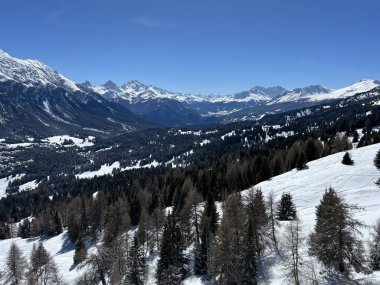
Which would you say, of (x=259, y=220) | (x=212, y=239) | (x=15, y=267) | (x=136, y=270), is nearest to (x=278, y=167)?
(x=259, y=220)

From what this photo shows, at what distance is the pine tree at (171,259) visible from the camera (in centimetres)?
7500

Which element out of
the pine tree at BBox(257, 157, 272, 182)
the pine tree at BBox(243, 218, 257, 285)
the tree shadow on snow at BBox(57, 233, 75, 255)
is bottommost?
the tree shadow on snow at BBox(57, 233, 75, 255)

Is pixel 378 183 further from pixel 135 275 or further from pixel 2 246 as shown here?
pixel 2 246

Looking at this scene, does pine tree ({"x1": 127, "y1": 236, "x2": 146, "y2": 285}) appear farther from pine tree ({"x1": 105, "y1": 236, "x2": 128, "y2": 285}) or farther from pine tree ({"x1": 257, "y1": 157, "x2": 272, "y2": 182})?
pine tree ({"x1": 257, "y1": 157, "x2": 272, "y2": 182})

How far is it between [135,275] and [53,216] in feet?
280

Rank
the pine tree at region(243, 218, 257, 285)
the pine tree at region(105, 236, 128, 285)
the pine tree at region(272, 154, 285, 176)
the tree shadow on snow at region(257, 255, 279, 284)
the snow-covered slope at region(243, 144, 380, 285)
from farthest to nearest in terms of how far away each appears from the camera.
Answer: the pine tree at region(272, 154, 285, 176) < the pine tree at region(105, 236, 128, 285) < the snow-covered slope at region(243, 144, 380, 285) < the tree shadow on snow at region(257, 255, 279, 284) < the pine tree at region(243, 218, 257, 285)

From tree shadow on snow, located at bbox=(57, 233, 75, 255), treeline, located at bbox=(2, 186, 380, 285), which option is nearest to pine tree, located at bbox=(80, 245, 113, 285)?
treeline, located at bbox=(2, 186, 380, 285)

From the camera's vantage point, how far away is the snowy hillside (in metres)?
77.1

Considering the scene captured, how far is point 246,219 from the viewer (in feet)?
261

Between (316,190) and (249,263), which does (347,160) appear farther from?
(249,263)

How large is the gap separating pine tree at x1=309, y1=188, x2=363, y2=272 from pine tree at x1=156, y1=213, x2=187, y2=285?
2723 centimetres

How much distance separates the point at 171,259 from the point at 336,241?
34425 mm

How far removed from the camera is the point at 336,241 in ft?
196

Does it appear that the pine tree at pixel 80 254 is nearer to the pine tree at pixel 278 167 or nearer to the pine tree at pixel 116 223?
the pine tree at pixel 116 223
